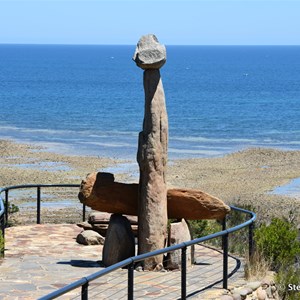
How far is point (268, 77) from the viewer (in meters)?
145

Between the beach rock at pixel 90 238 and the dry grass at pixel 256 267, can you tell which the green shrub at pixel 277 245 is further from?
the beach rock at pixel 90 238

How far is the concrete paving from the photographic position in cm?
1404

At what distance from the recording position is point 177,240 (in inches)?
639

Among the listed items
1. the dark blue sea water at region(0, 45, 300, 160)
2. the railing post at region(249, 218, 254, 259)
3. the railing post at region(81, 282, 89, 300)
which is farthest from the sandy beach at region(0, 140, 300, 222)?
the railing post at region(81, 282, 89, 300)

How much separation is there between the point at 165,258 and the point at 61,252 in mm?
2417

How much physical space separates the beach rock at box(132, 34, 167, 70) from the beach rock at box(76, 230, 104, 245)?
4026mm

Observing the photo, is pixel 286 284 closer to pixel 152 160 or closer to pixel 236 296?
pixel 236 296

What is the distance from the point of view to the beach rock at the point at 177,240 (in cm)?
1611

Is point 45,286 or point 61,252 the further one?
point 61,252

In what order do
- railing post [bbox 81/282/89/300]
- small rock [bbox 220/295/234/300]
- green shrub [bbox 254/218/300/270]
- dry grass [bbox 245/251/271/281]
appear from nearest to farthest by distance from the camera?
railing post [bbox 81/282/89/300] → small rock [bbox 220/295/234/300] → dry grass [bbox 245/251/271/281] → green shrub [bbox 254/218/300/270]

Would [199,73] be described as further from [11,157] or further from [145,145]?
[145,145]

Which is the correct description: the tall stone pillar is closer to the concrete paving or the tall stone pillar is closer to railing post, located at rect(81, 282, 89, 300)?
the concrete paving

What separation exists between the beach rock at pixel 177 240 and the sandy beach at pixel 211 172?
13006 millimetres

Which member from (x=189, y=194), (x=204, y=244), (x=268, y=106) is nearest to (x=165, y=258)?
(x=189, y=194)
